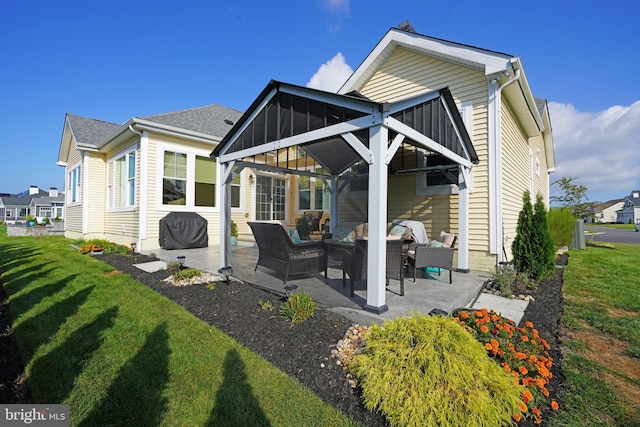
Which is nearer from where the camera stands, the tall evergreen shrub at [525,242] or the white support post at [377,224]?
the white support post at [377,224]

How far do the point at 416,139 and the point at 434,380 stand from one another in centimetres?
298

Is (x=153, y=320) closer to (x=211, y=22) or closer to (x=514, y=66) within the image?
(x=514, y=66)

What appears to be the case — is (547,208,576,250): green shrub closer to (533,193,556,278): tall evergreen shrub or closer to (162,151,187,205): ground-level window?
(533,193,556,278): tall evergreen shrub

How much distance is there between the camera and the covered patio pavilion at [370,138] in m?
3.35

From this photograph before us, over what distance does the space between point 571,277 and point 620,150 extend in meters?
57.4

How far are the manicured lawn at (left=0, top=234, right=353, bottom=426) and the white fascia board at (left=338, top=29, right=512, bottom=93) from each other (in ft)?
21.7

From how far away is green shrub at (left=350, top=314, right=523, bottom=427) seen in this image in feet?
6.15

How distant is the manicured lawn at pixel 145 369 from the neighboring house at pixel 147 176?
185 inches

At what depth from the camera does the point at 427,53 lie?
6.86m

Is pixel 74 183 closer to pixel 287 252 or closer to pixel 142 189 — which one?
pixel 142 189

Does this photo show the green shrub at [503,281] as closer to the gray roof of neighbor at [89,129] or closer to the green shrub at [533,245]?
the green shrub at [533,245]

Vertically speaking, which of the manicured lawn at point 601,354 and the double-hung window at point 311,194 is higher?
the double-hung window at point 311,194

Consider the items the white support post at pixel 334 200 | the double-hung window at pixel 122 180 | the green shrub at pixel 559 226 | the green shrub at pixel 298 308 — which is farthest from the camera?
Answer: the double-hung window at pixel 122 180

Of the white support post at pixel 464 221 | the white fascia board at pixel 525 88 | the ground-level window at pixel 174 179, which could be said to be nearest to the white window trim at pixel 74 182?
the ground-level window at pixel 174 179
